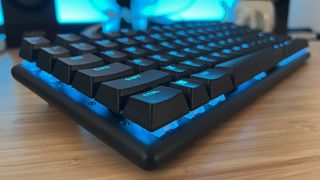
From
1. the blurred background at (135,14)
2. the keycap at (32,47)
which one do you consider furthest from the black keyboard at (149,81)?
the blurred background at (135,14)

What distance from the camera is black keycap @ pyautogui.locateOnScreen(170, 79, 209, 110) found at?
0.89ft

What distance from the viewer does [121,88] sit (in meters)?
0.26

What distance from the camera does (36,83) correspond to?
→ 0.34m

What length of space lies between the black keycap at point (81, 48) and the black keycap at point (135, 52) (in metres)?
0.04

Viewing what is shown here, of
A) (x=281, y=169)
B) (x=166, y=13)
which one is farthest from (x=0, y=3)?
(x=281, y=169)

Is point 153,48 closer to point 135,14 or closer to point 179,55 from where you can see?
point 179,55

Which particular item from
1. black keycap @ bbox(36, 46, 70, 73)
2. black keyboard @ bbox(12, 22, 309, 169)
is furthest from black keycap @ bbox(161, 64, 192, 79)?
black keycap @ bbox(36, 46, 70, 73)

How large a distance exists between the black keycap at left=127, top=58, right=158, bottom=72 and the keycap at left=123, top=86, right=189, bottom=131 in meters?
0.07

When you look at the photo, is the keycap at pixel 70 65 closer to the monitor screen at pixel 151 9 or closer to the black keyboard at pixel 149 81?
the black keyboard at pixel 149 81

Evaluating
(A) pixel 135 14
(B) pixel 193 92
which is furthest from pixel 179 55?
(A) pixel 135 14

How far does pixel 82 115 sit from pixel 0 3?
1.76 ft

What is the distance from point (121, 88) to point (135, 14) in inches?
22.9

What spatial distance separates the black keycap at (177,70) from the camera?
32 cm

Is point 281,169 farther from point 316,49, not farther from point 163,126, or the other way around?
point 316,49
